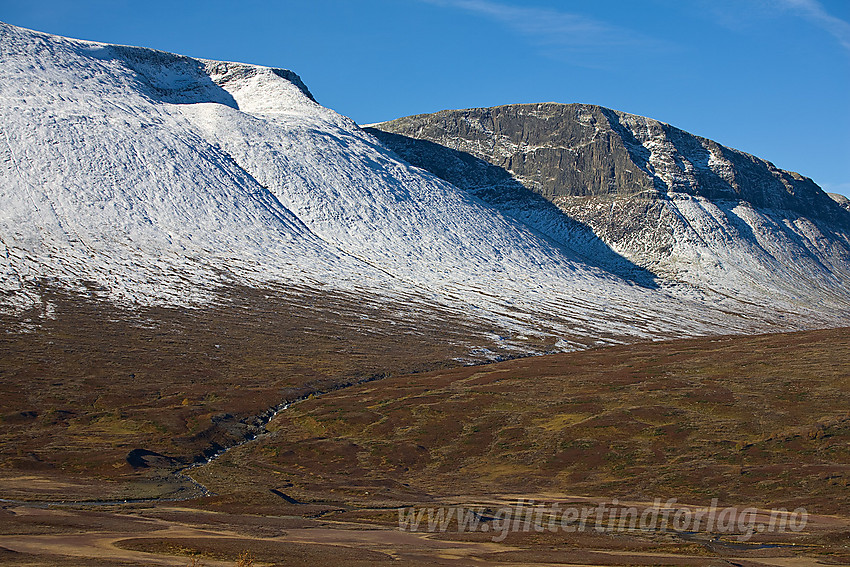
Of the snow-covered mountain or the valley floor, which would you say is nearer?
the valley floor

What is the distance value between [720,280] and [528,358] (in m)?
107

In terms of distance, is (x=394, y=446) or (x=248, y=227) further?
(x=248, y=227)

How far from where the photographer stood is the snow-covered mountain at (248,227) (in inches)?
5032

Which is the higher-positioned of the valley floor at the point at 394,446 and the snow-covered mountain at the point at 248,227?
the snow-covered mountain at the point at 248,227

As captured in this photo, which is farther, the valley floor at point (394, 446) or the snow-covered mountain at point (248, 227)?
the snow-covered mountain at point (248, 227)

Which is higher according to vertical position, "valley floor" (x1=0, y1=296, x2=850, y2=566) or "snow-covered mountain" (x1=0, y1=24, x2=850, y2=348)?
"snow-covered mountain" (x1=0, y1=24, x2=850, y2=348)

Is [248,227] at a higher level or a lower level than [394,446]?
higher

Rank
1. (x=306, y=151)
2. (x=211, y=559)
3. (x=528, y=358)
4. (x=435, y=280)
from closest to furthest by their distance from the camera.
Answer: (x=211, y=559) < (x=528, y=358) < (x=435, y=280) < (x=306, y=151)

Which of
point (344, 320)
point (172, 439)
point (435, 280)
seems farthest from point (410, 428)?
point (435, 280)

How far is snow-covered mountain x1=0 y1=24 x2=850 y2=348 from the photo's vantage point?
419 feet

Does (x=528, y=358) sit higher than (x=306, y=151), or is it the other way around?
(x=306, y=151)

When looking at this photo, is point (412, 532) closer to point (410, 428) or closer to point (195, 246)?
point (410, 428)

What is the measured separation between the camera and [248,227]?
502 feet

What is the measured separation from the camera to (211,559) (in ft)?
98.0
